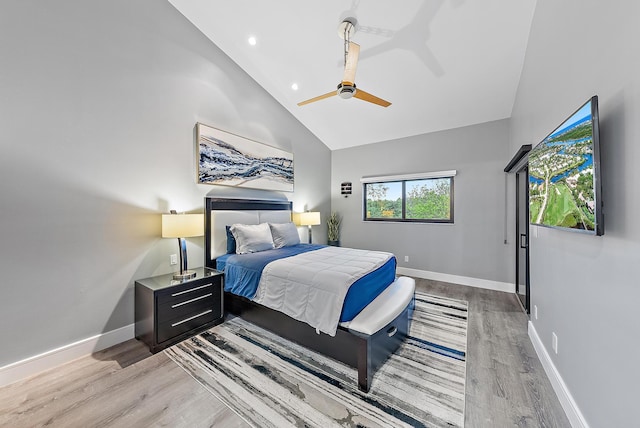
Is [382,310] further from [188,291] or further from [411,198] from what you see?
[411,198]

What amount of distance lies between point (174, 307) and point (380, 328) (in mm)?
1992

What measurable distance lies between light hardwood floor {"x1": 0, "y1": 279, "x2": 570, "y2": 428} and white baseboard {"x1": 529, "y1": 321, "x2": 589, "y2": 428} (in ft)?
0.15

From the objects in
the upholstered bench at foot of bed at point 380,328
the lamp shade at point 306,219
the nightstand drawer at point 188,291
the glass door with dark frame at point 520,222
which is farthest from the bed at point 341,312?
the glass door with dark frame at point 520,222

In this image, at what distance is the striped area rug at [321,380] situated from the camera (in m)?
1.64

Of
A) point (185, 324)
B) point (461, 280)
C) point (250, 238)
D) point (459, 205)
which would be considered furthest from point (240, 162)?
point (461, 280)

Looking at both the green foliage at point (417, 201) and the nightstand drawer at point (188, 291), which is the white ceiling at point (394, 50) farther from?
the nightstand drawer at point (188, 291)

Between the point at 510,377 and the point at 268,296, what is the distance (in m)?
2.20

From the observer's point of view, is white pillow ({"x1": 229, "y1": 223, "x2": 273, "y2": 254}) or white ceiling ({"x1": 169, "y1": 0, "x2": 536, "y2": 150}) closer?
white ceiling ({"x1": 169, "y1": 0, "x2": 536, "y2": 150})

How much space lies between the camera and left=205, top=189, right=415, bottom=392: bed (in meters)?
1.99

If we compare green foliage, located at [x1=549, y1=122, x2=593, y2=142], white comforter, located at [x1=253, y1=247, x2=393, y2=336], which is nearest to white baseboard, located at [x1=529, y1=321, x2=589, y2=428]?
white comforter, located at [x1=253, y1=247, x2=393, y2=336]

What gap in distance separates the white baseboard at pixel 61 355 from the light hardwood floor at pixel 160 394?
2.6 inches

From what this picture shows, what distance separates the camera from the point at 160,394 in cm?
183

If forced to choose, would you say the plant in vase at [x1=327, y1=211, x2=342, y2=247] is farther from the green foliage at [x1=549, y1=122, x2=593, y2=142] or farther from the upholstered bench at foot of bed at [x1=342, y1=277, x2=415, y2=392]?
the green foliage at [x1=549, y1=122, x2=593, y2=142]

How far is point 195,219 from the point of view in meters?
2.78
